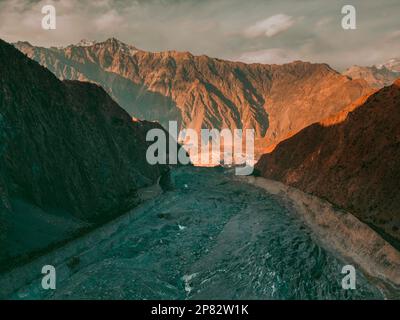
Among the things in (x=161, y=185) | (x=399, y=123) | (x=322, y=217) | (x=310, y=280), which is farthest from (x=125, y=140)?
(x=310, y=280)

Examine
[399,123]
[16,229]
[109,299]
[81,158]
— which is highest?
[399,123]

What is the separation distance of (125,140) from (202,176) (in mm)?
29404

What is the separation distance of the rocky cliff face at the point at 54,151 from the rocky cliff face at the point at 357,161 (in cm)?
4055

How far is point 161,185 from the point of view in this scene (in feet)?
361

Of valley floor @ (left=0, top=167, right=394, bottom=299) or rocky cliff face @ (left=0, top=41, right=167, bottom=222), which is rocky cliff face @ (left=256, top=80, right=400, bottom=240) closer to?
valley floor @ (left=0, top=167, right=394, bottom=299)

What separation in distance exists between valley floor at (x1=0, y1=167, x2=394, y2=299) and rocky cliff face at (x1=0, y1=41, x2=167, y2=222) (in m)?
9.00

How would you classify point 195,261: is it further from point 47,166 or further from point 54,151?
point 54,151

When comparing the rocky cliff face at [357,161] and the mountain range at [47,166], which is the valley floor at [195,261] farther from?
the rocky cliff face at [357,161]

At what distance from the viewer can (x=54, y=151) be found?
262ft

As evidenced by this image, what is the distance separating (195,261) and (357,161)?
44484mm

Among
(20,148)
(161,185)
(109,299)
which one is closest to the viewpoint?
(109,299)

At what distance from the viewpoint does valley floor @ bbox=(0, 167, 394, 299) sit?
49625 mm

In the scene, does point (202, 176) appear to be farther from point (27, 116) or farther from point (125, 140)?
point (27, 116)

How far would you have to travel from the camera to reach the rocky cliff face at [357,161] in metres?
73.4
